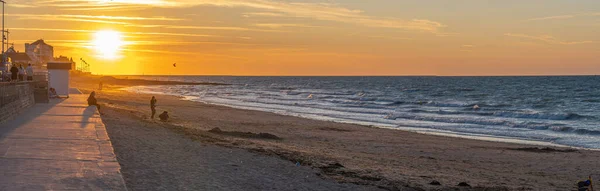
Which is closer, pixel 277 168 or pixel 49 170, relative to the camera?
pixel 49 170

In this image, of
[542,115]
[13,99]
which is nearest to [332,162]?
[13,99]

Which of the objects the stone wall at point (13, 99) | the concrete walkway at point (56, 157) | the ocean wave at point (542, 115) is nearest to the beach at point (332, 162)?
the concrete walkway at point (56, 157)

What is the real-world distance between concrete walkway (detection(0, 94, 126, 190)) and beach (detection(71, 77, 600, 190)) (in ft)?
2.16

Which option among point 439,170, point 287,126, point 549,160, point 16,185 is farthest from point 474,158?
point 16,185

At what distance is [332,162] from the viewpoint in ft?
50.2

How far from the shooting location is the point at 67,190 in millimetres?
8273

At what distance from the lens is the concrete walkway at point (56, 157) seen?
8.80 meters

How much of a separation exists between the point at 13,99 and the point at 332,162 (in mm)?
10179

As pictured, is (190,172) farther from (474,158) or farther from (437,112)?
(437,112)

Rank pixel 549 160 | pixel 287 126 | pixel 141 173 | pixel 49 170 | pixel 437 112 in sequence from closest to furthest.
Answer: pixel 49 170 → pixel 141 173 → pixel 549 160 → pixel 287 126 → pixel 437 112

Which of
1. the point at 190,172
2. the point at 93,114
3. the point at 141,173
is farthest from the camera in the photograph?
the point at 93,114

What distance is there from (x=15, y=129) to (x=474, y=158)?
12265 mm

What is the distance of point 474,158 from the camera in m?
18.4

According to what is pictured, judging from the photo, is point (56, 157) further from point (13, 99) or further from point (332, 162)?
point (13, 99)
